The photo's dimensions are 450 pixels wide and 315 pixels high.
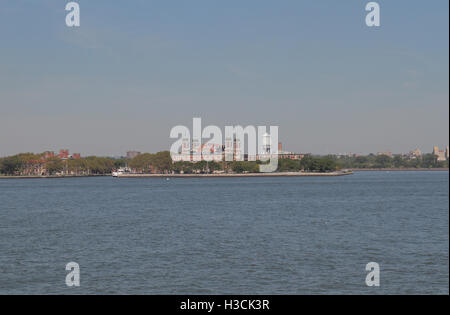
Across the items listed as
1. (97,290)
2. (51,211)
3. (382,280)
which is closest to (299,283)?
(382,280)

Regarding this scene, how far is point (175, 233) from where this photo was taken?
1430 inches

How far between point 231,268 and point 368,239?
1231cm

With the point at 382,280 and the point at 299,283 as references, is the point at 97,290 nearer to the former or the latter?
the point at 299,283

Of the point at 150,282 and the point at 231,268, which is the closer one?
the point at 150,282

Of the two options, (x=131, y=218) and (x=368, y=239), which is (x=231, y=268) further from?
(x=131, y=218)
